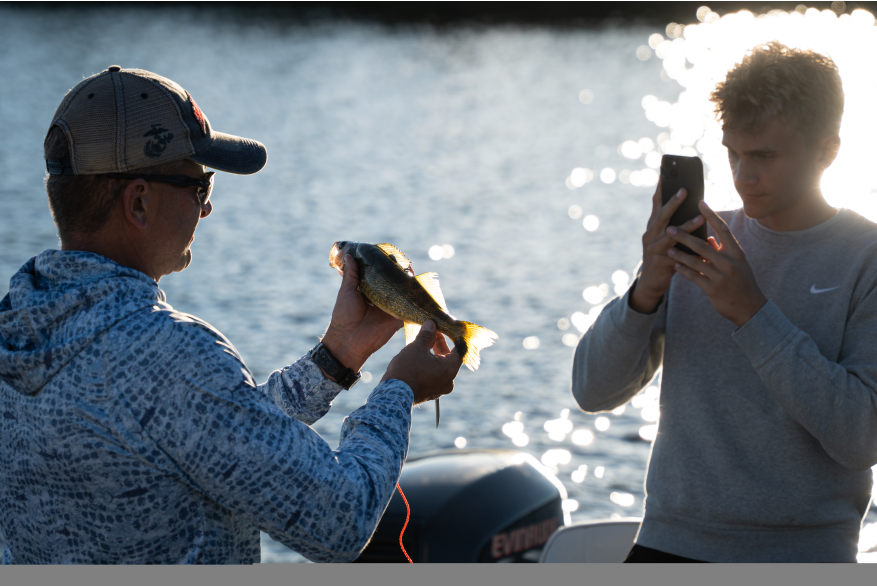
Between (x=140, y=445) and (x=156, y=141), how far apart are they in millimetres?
755

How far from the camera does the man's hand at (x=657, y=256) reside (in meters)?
2.96

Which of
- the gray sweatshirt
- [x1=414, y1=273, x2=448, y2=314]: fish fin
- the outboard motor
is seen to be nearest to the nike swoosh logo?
the gray sweatshirt

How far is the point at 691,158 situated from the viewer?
10.4ft

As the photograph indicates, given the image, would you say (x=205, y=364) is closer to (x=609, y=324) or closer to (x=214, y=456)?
(x=214, y=456)

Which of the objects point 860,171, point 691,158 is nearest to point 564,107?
point 860,171

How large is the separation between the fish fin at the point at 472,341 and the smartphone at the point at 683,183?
775mm

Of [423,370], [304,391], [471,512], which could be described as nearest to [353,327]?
[304,391]

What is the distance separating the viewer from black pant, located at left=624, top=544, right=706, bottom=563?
303 centimetres

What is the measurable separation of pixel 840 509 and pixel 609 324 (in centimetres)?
100

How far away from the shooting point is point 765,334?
9.09ft

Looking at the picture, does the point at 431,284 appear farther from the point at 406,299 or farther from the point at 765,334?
the point at 765,334

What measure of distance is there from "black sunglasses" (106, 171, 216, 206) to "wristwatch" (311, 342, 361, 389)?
29.1 inches

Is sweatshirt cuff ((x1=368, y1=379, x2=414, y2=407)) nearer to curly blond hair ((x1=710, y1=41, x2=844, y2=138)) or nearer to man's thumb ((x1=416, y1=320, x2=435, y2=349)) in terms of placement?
A: man's thumb ((x1=416, y1=320, x2=435, y2=349))

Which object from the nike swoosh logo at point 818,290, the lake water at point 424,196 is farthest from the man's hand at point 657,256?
the lake water at point 424,196
